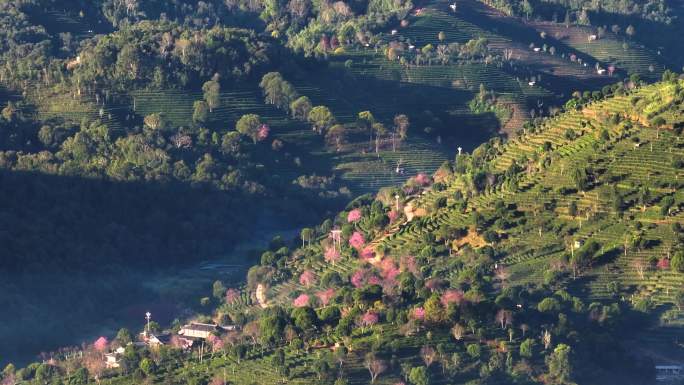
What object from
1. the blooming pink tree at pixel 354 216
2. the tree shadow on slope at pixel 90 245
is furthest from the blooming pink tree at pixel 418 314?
the blooming pink tree at pixel 354 216

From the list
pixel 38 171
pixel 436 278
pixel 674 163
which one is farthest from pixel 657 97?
pixel 38 171

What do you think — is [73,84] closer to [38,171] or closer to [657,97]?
[38,171]

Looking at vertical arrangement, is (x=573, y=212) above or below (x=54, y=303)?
above

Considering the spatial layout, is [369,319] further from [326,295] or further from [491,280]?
[326,295]

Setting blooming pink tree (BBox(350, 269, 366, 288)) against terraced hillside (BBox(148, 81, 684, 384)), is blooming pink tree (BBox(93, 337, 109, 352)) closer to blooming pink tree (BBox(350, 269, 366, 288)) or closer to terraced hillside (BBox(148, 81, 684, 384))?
terraced hillside (BBox(148, 81, 684, 384))

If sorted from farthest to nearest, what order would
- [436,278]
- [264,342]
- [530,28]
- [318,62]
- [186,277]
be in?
[530,28], [318,62], [186,277], [436,278], [264,342]

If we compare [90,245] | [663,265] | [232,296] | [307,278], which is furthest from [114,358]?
[90,245]

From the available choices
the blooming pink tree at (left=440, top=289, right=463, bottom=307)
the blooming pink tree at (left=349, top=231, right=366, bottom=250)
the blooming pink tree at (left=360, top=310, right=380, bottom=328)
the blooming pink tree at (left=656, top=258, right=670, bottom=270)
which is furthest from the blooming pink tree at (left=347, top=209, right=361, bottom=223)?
the blooming pink tree at (left=360, top=310, right=380, bottom=328)
